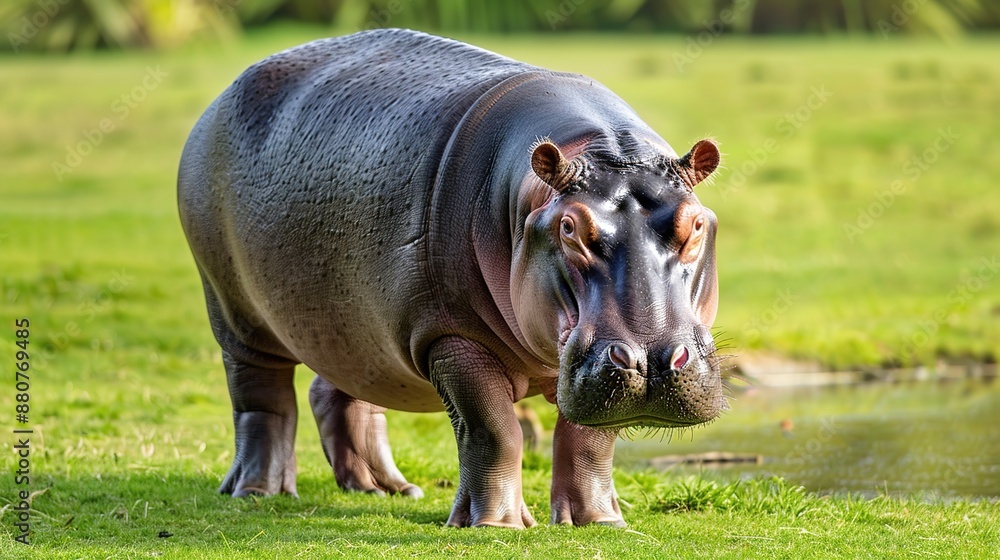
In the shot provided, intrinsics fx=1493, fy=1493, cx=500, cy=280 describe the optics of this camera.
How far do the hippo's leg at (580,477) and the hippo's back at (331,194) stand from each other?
0.74 meters

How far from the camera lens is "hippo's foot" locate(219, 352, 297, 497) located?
735 centimetres

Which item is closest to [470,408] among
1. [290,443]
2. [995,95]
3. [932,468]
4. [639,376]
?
[639,376]

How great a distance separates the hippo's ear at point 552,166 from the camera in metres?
5.37

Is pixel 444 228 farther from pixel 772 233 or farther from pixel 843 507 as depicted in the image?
pixel 772 233

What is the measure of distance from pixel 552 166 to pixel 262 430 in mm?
2738

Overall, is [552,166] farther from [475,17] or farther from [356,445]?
[475,17]

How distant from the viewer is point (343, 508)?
6910 millimetres
